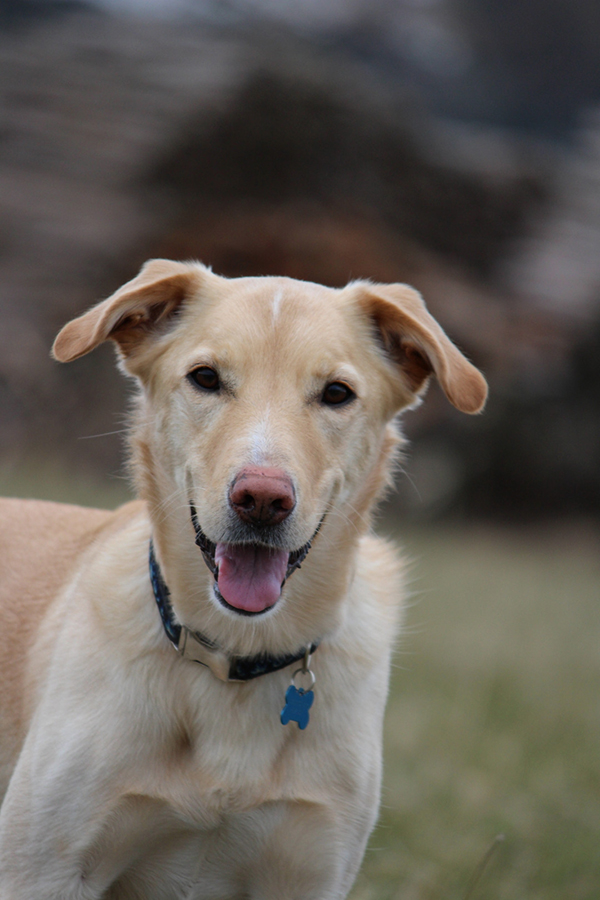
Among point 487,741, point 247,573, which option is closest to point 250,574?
point 247,573

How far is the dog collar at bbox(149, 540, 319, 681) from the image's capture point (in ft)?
8.55

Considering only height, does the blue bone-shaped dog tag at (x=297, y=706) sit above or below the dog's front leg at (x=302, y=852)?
above

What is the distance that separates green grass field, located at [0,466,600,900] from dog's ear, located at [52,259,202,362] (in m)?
1.44

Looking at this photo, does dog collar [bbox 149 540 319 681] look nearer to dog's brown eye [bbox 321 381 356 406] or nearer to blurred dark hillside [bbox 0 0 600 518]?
dog's brown eye [bbox 321 381 356 406]

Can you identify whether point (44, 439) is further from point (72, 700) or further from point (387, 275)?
point (72, 700)

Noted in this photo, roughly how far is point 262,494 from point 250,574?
1.04 feet

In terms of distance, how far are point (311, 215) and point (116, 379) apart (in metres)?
4.80

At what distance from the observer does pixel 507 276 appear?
16500 mm

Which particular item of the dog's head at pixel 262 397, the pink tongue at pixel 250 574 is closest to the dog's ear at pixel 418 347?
the dog's head at pixel 262 397

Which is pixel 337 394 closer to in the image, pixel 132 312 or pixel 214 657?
pixel 132 312

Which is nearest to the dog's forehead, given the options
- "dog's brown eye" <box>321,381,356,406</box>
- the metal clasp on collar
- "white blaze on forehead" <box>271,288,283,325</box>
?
"white blaze on forehead" <box>271,288,283,325</box>

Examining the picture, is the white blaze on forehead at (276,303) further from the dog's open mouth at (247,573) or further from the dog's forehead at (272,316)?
the dog's open mouth at (247,573)

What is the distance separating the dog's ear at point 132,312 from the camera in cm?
254

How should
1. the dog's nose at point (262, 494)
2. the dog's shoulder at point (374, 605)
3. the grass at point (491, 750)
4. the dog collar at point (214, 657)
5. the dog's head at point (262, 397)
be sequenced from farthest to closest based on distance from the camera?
the grass at point (491, 750) → the dog's shoulder at point (374, 605) → the dog collar at point (214, 657) → the dog's head at point (262, 397) → the dog's nose at point (262, 494)
